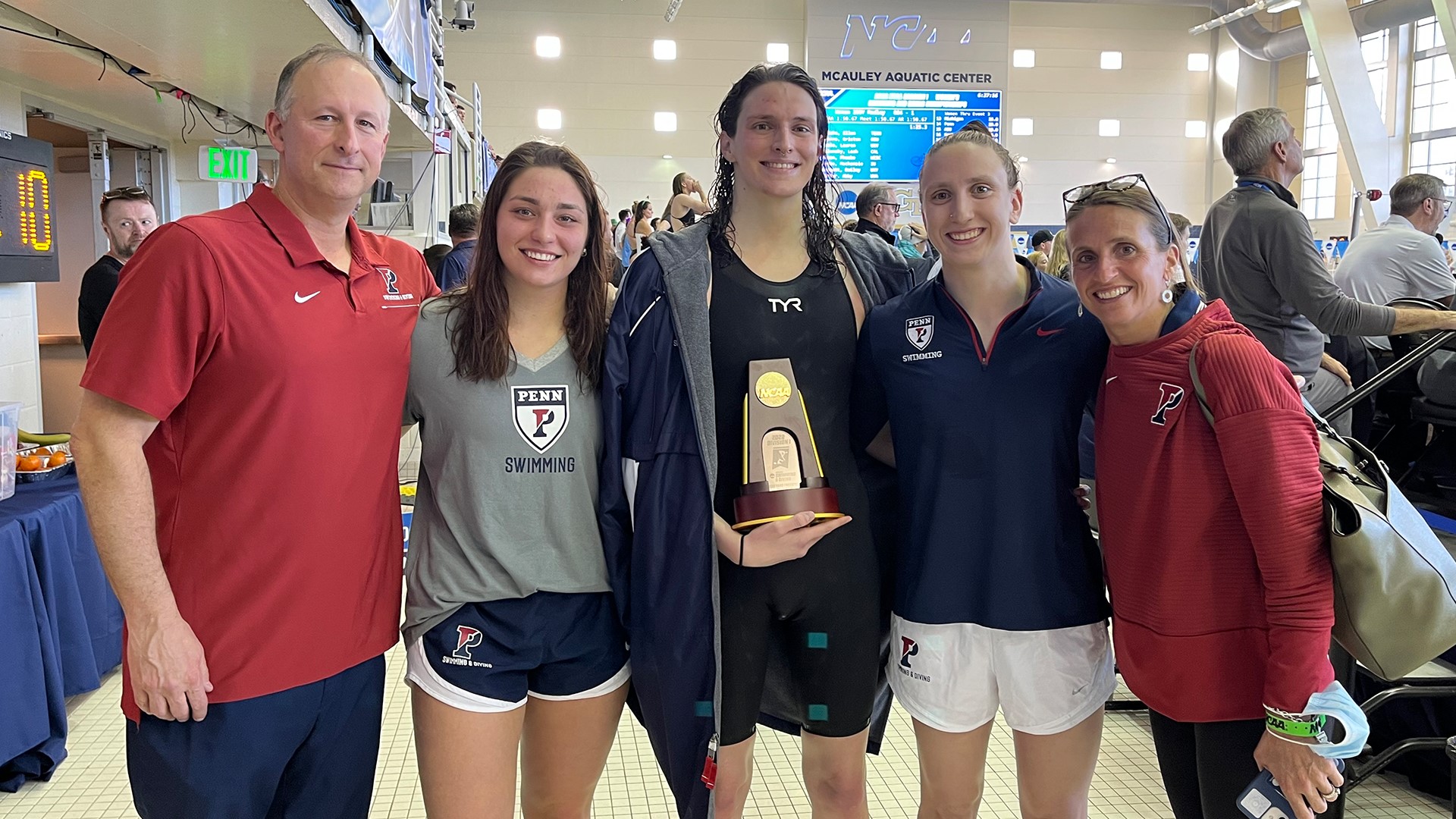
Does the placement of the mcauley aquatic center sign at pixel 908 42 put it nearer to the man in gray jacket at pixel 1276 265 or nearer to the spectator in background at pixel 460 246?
the spectator in background at pixel 460 246

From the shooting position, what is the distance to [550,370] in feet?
6.07

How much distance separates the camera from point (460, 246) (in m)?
5.67

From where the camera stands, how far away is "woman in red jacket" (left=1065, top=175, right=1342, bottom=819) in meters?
1.54

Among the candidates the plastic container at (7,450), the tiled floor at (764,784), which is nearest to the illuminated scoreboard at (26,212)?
the plastic container at (7,450)

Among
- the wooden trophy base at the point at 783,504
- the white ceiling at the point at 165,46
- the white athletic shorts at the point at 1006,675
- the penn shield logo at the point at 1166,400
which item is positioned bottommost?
the white athletic shorts at the point at 1006,675

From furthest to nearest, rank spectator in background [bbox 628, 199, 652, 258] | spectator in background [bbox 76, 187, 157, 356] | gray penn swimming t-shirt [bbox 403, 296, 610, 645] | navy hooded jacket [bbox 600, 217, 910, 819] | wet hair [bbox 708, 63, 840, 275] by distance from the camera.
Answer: spectator in background [bbox 628, 199, 652, 258] → spectator in background [bbox 76, 187, 157, 356] → wet hair [bbox 708, 63, 840, 275] → navy hooded jacket [bbox 600, 217, 910, 819] → gray penn swimming t-shirt [bbox 403, 296, 610, 645]

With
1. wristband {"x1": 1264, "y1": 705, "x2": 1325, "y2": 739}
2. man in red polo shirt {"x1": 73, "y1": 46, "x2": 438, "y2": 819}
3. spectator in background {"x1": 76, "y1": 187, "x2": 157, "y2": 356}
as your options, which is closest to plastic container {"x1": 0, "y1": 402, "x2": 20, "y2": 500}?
spectator in background {"x1": 76, "y1": 187, "x2": 157, "y2": 356}

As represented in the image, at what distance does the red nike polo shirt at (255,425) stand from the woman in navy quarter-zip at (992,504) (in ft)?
3.26

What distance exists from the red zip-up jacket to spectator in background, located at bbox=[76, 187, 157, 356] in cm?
497

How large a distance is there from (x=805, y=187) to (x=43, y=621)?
9.47 ft

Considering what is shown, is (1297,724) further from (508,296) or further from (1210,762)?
(508,296)

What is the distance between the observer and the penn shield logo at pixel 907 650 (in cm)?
195

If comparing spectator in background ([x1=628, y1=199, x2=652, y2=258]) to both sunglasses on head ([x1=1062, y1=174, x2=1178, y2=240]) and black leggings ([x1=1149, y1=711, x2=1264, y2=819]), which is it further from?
black leggings ([x1=1149, y1=711, x2=1264, y2=819])

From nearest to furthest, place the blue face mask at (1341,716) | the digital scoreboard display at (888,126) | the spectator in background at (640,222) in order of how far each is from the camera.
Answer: the blue face mask at (1341,716) → the spectator in background at (640,222) → the digital scoreboard display at (888,126)
